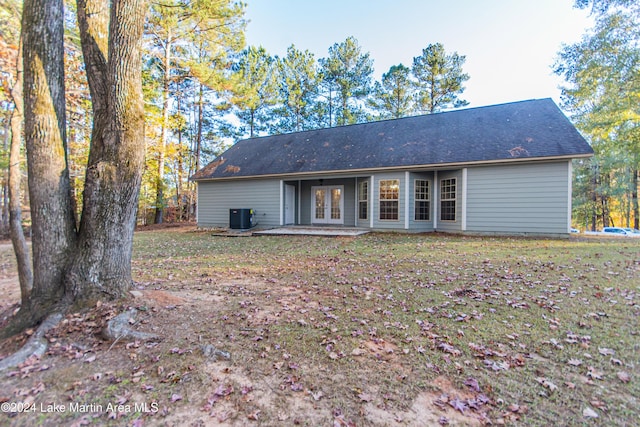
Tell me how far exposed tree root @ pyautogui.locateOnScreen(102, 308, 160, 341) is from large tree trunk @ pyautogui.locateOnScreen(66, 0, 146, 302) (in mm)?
448

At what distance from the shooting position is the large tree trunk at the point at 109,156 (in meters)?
3.22

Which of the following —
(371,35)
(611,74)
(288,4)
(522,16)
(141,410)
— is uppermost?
(371,35)

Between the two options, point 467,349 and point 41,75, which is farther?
point 41,75

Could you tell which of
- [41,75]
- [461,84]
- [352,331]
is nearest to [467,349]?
[352,331]

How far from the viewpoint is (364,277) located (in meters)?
5.11

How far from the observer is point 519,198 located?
9562mm

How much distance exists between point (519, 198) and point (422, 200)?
303 cm

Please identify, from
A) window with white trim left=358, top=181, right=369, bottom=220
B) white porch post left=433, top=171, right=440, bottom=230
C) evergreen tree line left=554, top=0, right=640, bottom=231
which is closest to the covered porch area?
window with white trim left=358, top=181, right=369, bottom=220

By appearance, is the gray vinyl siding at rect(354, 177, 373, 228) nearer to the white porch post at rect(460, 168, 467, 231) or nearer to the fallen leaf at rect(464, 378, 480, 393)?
the white porch post at rect(460, 168, 467, 231)

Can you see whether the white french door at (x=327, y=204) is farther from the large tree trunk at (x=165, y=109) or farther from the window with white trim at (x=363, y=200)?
the large tree trunk at (x=165, y=109)

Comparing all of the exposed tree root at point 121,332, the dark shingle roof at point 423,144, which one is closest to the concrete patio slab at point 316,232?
the dark shingle roof at point 423,144

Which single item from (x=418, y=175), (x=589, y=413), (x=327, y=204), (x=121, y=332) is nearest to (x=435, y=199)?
(x=418, y=175)

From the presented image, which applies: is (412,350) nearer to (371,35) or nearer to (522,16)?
(522,16)

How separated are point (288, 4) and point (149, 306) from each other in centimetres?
1719
